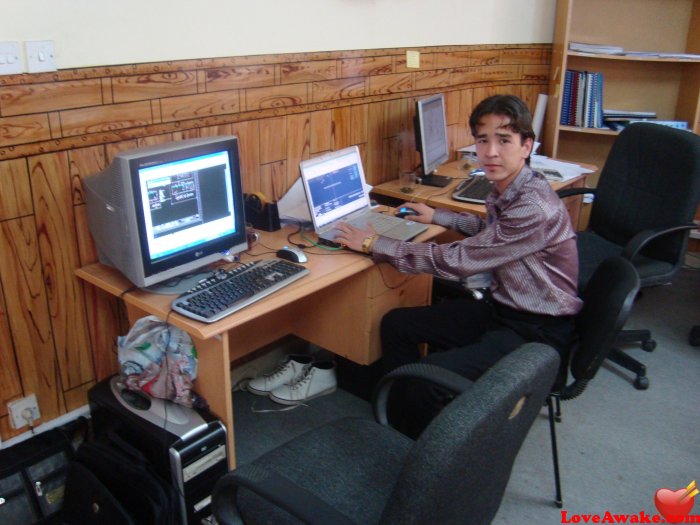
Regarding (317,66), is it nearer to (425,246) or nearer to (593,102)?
(425,246)

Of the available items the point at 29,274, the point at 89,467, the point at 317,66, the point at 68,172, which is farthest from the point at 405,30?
the point at 89,467

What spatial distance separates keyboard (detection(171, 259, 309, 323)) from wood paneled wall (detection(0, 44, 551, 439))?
0.46 metres

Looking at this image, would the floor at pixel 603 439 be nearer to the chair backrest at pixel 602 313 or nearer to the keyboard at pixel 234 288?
the chair backrest at pixel 602 313

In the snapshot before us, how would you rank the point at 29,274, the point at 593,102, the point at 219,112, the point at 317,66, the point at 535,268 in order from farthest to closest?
the point at 593,102
the point at 317,66
the point at 219,112
the point at 535,268
the point at 29,274

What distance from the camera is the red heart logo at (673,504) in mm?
2123

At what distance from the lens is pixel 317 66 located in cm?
269

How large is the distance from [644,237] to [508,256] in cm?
93

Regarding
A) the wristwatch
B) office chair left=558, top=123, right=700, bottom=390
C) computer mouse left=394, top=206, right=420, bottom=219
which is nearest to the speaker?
the wristwatch

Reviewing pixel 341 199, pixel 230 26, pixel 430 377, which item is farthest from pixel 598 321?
pixel 230 26

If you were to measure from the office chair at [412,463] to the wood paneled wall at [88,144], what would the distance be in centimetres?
89

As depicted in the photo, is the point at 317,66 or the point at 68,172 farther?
Result: the point at 317,66

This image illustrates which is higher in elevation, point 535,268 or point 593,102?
point 593,102

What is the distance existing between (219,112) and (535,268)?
123cm

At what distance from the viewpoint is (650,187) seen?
9.42 ft
